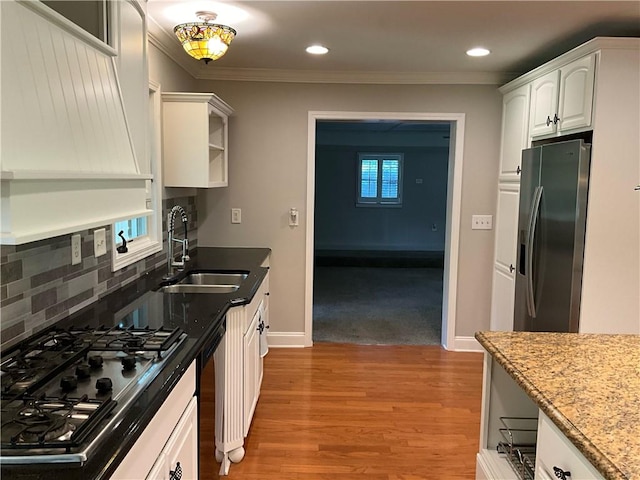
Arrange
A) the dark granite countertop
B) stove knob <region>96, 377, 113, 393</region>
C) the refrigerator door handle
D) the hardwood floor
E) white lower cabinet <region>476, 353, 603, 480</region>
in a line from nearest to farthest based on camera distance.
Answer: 1. the dark granite countertop
2. stove knob <region>96, 377, 113, 393</region>
3. white lower cabinet <region>476, 353, 603, 480</region>
4. the hardwood floor
5. the refrigerator door handle

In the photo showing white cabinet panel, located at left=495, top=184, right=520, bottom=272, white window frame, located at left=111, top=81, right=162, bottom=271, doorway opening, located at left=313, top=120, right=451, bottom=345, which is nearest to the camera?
white window frame, located at left=111, top=81, right=162, bottom=271

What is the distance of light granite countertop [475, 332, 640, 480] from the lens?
46.6 inches

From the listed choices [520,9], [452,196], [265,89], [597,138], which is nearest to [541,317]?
[597,138]

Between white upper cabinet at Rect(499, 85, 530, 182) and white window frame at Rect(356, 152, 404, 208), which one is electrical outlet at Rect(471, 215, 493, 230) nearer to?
white upper cabinet at Rect(499, 85, 530, 182)

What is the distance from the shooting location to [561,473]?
1.38 m

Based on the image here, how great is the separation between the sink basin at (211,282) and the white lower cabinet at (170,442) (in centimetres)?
115

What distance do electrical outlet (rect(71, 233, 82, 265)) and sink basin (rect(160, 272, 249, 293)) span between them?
793 mm

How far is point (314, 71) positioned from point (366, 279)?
13.4 ft

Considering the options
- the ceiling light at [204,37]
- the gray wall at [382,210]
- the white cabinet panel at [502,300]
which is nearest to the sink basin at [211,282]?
the ceiling light at [204,37]

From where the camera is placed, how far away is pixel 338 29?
2941 millimetres

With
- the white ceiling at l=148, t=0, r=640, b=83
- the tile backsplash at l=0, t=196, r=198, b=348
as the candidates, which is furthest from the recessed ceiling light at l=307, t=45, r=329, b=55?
the tile backsplash at l=0, t=196, r=198, b=348

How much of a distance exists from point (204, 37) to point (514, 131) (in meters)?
2.48

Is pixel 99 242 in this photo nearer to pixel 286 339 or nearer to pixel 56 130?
pixel 56 130

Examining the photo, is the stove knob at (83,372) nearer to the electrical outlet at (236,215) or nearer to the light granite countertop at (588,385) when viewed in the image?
the light granite countertop at (588,385)
